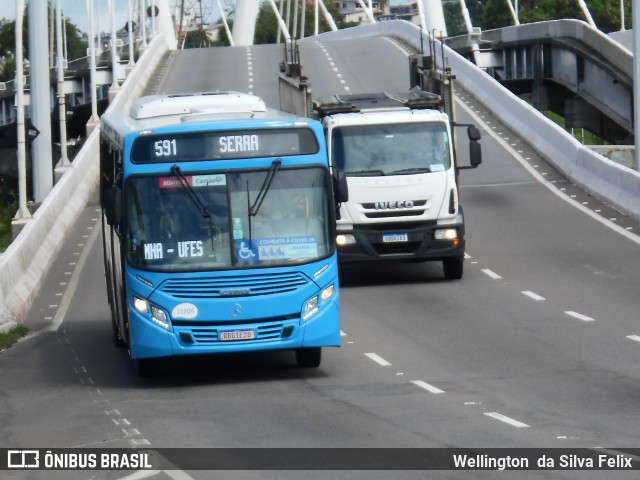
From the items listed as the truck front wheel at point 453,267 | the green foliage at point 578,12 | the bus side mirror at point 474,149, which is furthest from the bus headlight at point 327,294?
the green foliage at point 578,12

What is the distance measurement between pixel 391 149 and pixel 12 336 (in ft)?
20.8

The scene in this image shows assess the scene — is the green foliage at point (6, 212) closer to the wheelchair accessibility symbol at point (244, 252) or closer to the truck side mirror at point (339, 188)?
the truck side mirror at point (339, 188)

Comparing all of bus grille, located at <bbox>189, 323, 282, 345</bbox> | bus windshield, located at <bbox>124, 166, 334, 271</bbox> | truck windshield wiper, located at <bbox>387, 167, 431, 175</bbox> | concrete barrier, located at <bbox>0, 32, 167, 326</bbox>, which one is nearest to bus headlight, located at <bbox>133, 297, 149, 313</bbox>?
bus windshield, located at <bbox>124, 166, 334, 271</bbox>

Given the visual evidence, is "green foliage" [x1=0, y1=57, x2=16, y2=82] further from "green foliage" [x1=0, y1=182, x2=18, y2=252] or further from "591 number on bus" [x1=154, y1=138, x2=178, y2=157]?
"591 number on bus" [x1=154, y1=138, x2=178, y2=157]

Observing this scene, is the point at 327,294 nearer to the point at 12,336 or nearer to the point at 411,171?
the point at 12,336

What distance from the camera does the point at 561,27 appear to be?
6019 centimetres

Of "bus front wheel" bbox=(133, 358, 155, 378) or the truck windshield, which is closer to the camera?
"bus front wheel" bbox=(133, 358, 155, 378)

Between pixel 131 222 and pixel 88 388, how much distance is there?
1763mm

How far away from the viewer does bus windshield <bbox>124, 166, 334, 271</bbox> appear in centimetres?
1509

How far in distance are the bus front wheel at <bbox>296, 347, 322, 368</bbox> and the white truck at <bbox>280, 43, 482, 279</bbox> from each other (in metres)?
6.95

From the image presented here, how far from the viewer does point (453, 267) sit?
76.7ft

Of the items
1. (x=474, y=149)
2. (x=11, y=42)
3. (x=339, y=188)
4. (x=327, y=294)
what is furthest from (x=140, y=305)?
(x=11, y=42)

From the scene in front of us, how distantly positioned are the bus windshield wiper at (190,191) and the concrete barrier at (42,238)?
678cm

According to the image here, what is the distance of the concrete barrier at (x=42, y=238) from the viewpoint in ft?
74.6
